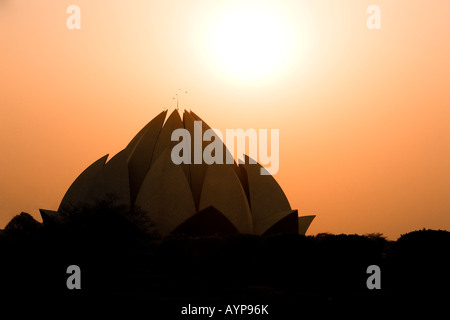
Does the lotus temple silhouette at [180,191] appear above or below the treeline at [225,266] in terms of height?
above

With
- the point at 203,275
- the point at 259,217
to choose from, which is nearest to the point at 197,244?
the point at 203,275

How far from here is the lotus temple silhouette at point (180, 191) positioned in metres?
28.1

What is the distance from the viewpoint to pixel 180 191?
95.0 ft

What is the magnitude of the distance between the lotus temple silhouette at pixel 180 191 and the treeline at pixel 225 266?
563 cm

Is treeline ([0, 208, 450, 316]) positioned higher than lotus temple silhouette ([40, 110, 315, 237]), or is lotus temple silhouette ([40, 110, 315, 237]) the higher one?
lotus temple silhouette ([40, 110, 315, 237])

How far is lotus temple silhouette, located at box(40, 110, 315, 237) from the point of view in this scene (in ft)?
92.2

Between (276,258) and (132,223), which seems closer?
(276,258)

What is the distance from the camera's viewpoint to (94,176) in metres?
32.1

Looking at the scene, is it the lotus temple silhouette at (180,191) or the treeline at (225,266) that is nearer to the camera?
the treeline at (225,266)

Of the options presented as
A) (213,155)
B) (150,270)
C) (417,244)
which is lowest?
(150,270)

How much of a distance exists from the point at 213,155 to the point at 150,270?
11.4m

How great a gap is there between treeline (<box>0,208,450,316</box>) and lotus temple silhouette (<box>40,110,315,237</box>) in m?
5.63

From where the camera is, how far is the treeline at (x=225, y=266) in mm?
15461
